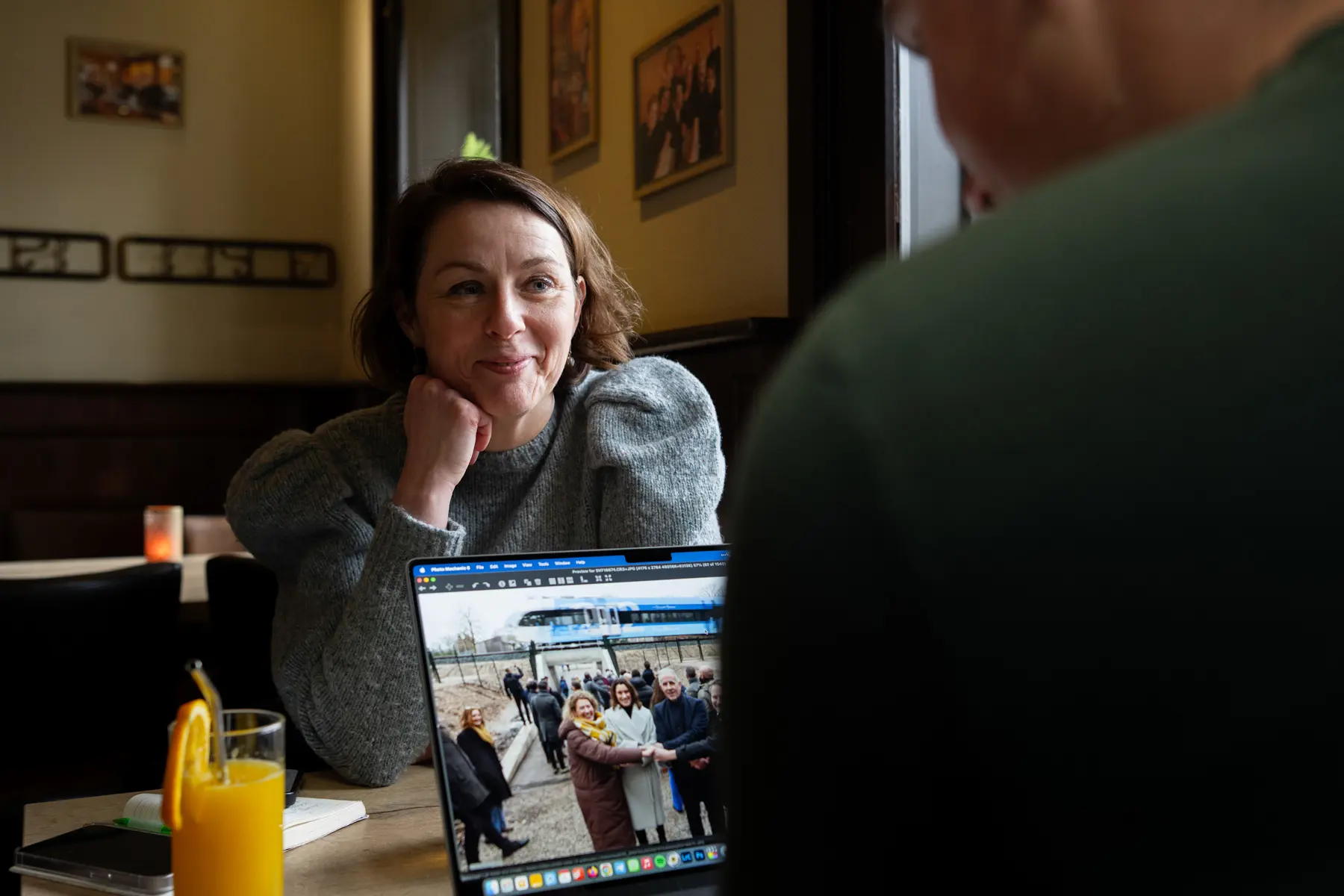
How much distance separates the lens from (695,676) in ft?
3.09

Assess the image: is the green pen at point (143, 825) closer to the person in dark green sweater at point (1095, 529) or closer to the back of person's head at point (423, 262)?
the back of person's head at point (423, 262)

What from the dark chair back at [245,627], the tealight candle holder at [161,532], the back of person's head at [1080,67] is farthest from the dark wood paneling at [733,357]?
the back of person's head at [1080,67]

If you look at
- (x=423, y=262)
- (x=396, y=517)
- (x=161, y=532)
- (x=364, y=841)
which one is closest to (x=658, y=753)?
(x=364, y=841)

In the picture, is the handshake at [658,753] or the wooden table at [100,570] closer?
the handshake at [658,753]

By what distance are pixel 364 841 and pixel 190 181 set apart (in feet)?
17.2

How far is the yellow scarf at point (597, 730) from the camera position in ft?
2.90

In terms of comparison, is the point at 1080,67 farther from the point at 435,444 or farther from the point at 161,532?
the point at 161,532

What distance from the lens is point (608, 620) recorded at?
3.06 ft

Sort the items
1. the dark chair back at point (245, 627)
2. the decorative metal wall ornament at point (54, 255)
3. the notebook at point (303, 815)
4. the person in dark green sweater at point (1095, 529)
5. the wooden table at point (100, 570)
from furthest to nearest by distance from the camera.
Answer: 1. the decorative metal wall ornament at point (54, 255)
2. the wooden table at point (100, 570)
3. the dark chair back at point (245, 627)
4. the notebook at point (303, 815)
5. the person in dark green sweater at point (1095, 529)

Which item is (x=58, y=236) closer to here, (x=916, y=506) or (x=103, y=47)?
(x=103, y=47)

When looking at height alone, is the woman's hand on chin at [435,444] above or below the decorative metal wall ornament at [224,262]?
below

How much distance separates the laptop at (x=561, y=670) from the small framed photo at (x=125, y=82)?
5367 mm

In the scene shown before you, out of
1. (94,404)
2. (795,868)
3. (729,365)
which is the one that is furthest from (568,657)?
(94,404)

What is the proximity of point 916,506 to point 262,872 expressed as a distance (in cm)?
76
